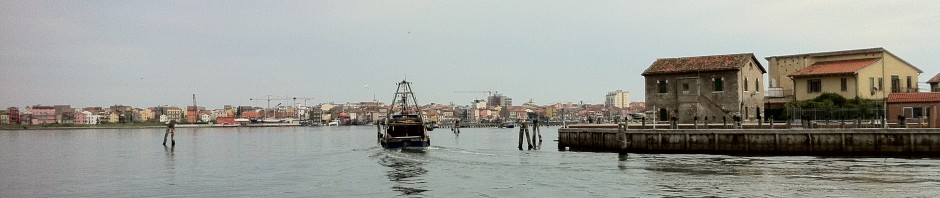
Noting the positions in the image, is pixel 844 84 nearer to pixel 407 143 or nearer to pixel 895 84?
pixel 895 84

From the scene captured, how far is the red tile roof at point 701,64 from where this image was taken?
70625 millimetres

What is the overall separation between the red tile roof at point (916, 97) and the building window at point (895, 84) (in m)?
19.3

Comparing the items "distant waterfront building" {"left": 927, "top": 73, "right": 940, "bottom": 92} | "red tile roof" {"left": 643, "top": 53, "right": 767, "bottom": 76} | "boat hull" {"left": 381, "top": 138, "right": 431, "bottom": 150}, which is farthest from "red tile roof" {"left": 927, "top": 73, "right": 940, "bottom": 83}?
"boat hull" {"left": 381, "top": 138, "right": 431, "bottom": 150}

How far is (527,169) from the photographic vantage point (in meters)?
47.5

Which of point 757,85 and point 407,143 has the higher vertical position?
point 757,85

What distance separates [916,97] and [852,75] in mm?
15845

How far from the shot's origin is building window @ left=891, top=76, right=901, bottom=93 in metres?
76.6

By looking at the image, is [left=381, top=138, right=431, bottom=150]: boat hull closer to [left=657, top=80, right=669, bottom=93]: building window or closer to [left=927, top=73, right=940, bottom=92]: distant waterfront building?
[left=657, top=80, right=669, bottom=93]: building window

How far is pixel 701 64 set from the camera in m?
71.7

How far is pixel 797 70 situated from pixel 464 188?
169ft

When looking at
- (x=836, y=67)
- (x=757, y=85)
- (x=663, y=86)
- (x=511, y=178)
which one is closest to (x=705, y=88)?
(x=663, y=86)

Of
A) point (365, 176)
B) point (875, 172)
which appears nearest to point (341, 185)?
point (365, 176)

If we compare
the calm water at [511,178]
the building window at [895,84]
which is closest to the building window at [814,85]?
the building window at [895,84]

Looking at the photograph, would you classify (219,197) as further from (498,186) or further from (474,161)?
(474,161)
